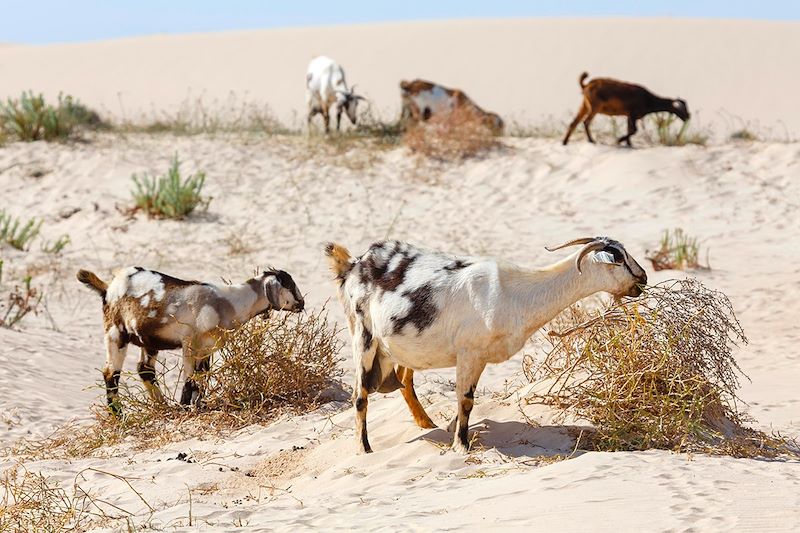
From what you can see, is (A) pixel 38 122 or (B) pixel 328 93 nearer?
(A) pixel 38 122

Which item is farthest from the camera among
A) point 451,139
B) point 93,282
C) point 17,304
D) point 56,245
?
point 451,139

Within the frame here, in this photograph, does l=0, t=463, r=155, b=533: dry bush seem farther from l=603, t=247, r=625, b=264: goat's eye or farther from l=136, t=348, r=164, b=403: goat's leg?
l=603, t=247, r=625, b=264: goat's eye

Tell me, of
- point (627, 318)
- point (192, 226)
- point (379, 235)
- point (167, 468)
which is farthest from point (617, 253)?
point (192, 226)

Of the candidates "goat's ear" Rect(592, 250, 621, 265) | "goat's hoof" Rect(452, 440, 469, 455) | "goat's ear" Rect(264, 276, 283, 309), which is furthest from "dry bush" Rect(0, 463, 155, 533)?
"goat's ear" Rect(592, 250, 621, 265)

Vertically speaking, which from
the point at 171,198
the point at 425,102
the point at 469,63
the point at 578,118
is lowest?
the point at 171,198

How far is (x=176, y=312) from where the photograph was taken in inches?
341

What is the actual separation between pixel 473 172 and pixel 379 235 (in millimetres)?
2754

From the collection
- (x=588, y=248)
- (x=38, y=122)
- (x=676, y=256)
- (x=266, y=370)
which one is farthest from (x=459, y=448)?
(x=38, y=122)

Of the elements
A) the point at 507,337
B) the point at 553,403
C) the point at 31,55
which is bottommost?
the point at 553,403

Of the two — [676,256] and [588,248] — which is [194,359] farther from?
[676,256]

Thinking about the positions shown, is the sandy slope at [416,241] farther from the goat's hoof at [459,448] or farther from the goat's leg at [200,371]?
the goat's leg at [200,371]

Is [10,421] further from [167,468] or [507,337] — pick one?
[507,337]

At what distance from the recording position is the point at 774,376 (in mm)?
10078

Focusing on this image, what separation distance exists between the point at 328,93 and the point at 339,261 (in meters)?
12.6
